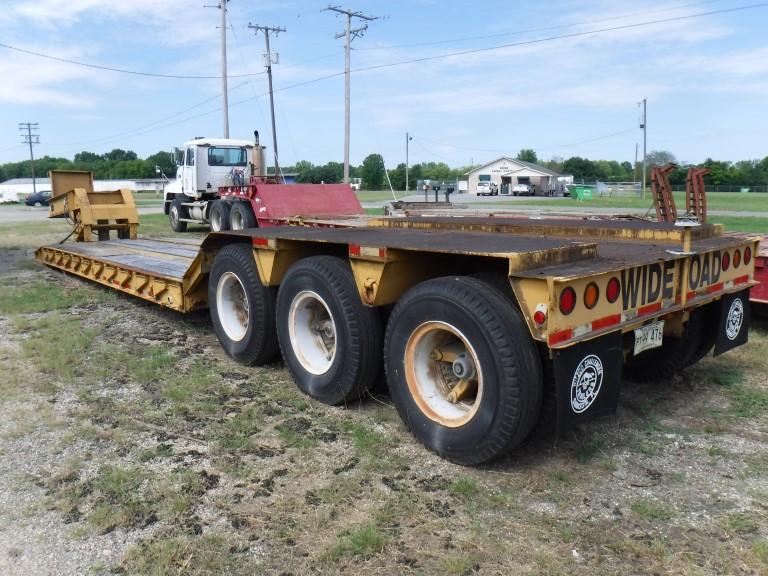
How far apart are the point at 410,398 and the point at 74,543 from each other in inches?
70.6

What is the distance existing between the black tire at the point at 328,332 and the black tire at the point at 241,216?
11294 millimetres

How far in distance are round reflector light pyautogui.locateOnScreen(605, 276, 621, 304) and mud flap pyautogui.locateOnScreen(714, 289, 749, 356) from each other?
5.30ft

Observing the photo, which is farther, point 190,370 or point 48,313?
point 48,313

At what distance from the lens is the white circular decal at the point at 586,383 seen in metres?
3.19

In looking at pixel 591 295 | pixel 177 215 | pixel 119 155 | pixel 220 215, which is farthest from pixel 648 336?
pixel 119 155

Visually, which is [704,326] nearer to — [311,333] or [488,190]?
[311,333]

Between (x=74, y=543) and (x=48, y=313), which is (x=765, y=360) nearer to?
(x=74, y=543)

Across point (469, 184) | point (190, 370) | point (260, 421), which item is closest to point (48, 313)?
point (190, 370)

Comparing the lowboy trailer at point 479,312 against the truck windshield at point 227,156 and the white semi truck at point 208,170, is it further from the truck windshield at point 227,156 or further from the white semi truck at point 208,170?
the truck windshield at point 227,156

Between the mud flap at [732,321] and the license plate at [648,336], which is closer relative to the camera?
the license plate at [648,336]

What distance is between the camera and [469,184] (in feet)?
271

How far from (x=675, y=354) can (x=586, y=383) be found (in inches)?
70.5

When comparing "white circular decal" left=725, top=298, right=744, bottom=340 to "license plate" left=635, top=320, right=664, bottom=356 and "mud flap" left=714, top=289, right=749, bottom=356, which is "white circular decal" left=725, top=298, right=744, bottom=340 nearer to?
"mud flap" left=714, top=289, right=749, bottom=356

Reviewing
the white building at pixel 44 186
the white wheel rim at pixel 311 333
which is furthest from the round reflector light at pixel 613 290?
the white building at pixel 44 186
